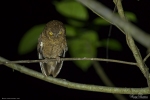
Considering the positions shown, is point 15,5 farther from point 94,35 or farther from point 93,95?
point 94,35

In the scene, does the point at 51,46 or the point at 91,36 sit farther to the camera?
the point at 51,46

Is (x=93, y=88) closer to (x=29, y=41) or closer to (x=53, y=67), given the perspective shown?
(x=29, y=41)

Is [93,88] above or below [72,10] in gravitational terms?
below

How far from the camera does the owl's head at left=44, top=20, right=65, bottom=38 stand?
8.32ft

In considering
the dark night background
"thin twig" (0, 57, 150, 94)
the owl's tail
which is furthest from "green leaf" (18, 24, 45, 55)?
the dark night background

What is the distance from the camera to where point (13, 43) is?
4.67 m

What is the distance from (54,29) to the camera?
8.49 feet

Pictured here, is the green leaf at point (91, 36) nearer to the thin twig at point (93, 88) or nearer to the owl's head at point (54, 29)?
the thin twig at point (93, 88)

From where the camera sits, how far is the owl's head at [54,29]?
2537mm

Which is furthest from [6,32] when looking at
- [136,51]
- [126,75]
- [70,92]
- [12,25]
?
[136,51]

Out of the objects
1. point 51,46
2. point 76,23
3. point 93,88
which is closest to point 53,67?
point 51,46

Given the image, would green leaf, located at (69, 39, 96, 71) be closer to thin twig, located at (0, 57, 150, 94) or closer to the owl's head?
thin twig, located at (0, 57, 150, 94)

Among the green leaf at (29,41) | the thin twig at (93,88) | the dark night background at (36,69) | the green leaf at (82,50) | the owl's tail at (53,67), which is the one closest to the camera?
the green leaf at (29,41)

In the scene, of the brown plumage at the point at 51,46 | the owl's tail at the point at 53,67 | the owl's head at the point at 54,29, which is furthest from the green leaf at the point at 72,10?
the owl's tail at the point at 53,67
